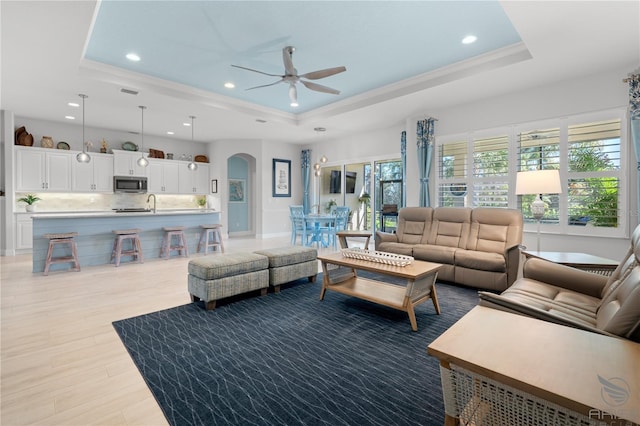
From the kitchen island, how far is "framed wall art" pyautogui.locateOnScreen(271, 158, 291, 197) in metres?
2.89

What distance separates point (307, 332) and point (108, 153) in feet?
24.9

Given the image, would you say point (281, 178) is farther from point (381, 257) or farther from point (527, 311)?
point (527, 311)

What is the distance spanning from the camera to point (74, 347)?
245 cm

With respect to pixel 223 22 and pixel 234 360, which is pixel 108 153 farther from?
pixel 234 360

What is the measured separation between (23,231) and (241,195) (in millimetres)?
5204

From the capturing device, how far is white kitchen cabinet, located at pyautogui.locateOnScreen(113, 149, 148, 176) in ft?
25.1

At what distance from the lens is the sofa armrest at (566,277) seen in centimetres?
237

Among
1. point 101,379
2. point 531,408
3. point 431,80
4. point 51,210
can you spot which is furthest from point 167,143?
point 531,408

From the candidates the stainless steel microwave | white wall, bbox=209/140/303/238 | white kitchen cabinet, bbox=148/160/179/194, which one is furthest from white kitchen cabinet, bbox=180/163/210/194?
the stainless steel microwave

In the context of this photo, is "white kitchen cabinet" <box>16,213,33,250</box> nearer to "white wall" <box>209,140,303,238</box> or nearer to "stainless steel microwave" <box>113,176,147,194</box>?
"stainless steel microwave" <box>113,176,147,194</box>

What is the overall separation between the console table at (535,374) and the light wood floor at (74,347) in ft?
5.04

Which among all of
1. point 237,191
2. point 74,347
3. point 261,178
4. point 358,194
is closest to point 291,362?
point 74,347

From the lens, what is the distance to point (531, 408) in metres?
1.11

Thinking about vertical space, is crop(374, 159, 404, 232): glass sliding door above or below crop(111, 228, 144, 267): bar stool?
above
